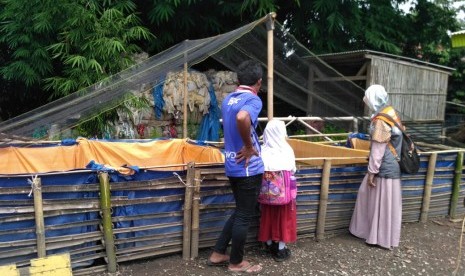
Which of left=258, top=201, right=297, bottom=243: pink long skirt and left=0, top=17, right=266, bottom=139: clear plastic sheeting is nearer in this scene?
left=0, top=17, right=266, bottom=139: clear plastic sheeting

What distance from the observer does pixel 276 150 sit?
3576 mm

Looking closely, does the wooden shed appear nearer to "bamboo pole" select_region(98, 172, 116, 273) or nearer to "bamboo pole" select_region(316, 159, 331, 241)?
"bamboo pole" select_region(316, 159, 331, 241)

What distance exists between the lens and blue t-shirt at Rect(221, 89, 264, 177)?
10.5 ft

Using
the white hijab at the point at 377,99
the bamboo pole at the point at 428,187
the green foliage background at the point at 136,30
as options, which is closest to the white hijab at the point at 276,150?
the white hijab at the point at 377,99

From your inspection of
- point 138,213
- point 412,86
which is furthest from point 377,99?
point 412,86

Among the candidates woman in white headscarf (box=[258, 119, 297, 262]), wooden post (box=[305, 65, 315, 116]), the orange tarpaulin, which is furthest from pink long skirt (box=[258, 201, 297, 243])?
wooden post (box=[305, 65, 315, 116])

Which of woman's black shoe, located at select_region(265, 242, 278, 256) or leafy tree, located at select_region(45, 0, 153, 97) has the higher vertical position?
leafy tree, located at select_region(45, 0, 153, 97)

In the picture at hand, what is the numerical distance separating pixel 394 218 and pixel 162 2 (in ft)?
20.7

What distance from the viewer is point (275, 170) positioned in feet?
11.6

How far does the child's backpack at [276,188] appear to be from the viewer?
3562 mm

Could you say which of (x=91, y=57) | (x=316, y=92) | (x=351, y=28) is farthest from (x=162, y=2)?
(x=316, y=92)

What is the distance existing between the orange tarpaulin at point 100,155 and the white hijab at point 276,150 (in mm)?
1065

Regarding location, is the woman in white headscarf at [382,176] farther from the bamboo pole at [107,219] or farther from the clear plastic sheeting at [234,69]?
the bamboo pole at [107,219]

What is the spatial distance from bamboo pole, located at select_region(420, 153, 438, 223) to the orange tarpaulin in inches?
95.1
